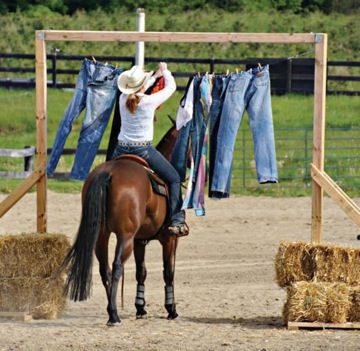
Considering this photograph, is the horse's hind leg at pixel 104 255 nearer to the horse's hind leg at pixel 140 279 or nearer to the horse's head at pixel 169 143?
the horse's hind leg at pixel 140 279

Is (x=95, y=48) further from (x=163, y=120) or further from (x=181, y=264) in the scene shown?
(x=181, y=264)

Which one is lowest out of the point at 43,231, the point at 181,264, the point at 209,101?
the point at 181,264

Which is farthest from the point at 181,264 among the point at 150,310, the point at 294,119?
the point at 294,119

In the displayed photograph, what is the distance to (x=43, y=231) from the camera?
1332 cm

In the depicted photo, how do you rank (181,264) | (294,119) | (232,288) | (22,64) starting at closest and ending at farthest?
(232,288)
(181,264)
(294,119)
(22,64)

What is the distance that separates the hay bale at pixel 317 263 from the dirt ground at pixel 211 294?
1.73 ft

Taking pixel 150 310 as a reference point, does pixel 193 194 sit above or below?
above

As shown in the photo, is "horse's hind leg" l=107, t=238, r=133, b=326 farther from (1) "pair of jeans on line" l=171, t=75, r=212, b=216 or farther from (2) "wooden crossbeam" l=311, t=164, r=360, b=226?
(2) "wooden crossbeam" l=311, t=164, r=360, b=226

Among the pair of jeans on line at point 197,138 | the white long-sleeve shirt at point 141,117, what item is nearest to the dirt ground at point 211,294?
the pair of jeans on line at point 197,138

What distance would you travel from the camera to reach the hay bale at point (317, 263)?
41.1 feet

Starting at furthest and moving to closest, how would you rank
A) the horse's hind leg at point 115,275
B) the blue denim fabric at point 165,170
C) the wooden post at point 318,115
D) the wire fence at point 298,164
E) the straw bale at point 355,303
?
the wire fence at point 298,164, the wooden post at point 318,115, the blue denim fabric at point 165,170, the straw bale at point 355,303, the horse's hind leg at point 115,275

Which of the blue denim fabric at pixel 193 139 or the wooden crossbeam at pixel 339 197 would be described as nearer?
the wooden crossbeam at pixel 339 197

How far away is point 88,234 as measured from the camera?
12133 mm

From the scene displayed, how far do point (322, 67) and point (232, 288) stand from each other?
3062 millimetres
